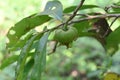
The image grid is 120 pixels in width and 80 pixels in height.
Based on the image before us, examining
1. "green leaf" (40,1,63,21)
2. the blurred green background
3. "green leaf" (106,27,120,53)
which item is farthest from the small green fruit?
the blurred green background

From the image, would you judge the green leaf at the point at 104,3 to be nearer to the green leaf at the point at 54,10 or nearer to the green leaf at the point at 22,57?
the green leaf at the point at 54,10

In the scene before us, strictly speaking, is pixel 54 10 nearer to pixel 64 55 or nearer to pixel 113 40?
pixel 113 40

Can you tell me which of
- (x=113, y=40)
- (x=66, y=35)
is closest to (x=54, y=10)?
(x=66, y=35)

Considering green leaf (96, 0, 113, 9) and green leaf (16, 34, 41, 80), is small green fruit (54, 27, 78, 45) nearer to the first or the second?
green leaf (16, 34, 41, 80)

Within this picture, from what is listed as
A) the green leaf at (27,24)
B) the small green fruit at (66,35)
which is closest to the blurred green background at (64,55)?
the green leaf at (27,24)

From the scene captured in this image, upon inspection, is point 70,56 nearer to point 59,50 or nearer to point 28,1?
point 59,50
